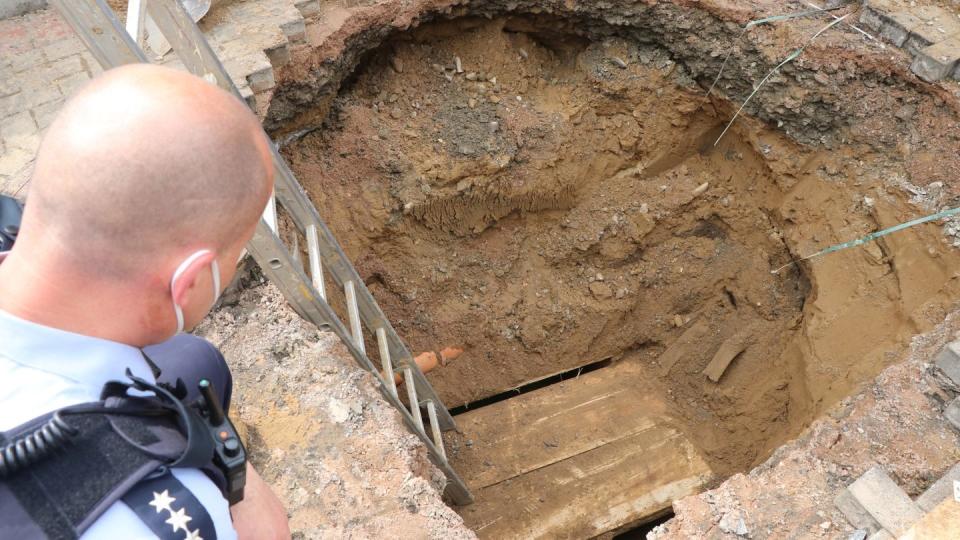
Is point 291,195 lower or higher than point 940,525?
higher

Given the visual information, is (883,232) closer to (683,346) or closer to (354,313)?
(683,346)

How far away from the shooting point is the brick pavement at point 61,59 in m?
3.35

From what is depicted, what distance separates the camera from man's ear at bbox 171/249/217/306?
1097 millimetres

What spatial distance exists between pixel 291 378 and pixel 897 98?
→ 155 inches

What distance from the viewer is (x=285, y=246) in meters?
2.55

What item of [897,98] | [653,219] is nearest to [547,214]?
[653,219]

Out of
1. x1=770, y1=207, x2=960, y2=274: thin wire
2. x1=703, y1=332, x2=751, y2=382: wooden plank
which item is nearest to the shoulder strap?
x1=770, y1=207, x2=960, y2=274: thin wire

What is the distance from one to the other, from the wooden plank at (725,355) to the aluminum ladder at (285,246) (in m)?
2.17

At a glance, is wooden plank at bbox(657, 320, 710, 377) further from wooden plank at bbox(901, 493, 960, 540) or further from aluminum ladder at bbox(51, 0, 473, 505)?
wooden plank at bbox(901, 493, 960, 540)

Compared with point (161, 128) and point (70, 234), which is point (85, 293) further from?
point (161, 128)

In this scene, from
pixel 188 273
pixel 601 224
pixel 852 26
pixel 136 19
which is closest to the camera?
pixel 188 273

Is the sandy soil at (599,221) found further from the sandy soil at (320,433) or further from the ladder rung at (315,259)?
the sandy soil at (320,433)

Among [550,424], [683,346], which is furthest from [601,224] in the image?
[550,424]

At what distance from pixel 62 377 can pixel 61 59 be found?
3540 millimetres
